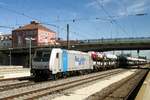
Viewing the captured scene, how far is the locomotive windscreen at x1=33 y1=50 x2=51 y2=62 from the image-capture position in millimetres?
30250

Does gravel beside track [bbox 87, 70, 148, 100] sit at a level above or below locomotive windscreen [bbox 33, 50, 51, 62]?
below

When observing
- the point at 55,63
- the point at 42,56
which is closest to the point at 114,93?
the point at 55,63

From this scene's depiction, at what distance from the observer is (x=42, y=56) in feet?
100

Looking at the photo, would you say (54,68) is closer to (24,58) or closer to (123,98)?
(123,98)

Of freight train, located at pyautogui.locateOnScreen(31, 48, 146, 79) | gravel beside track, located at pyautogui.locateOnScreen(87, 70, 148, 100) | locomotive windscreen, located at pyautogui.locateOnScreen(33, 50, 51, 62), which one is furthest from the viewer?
locomotive windscreen, located at pyautogui.locateOnScreen(33, 50, 51, 62)

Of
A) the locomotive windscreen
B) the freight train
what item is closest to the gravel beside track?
the freight train

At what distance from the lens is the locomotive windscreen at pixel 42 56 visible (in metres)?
30.2

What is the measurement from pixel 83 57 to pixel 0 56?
76.4m

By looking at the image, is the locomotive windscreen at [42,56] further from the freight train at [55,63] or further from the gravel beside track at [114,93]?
the gravel beside track at [114,93]

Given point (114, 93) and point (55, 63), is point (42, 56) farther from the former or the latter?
point (114, 93)

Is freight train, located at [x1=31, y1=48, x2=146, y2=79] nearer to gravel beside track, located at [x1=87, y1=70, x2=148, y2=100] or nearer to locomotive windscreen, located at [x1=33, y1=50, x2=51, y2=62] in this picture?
locomotive windscreen, located at [x1=33, y1=50, x2=51, y2=62]

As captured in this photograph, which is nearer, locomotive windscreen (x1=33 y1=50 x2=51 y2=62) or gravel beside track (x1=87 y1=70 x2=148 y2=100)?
gravel beside track (x1=87 y1=70 x2=148 y2=100)

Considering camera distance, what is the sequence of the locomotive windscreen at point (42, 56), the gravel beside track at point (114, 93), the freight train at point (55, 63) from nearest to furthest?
the gravel beside track at point (114, 93), the freight train at point (55, 63), the locomotive windscreen at point (42, 56)

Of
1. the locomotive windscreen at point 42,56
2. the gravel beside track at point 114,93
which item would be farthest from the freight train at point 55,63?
the gravel beside track at point 114,93
